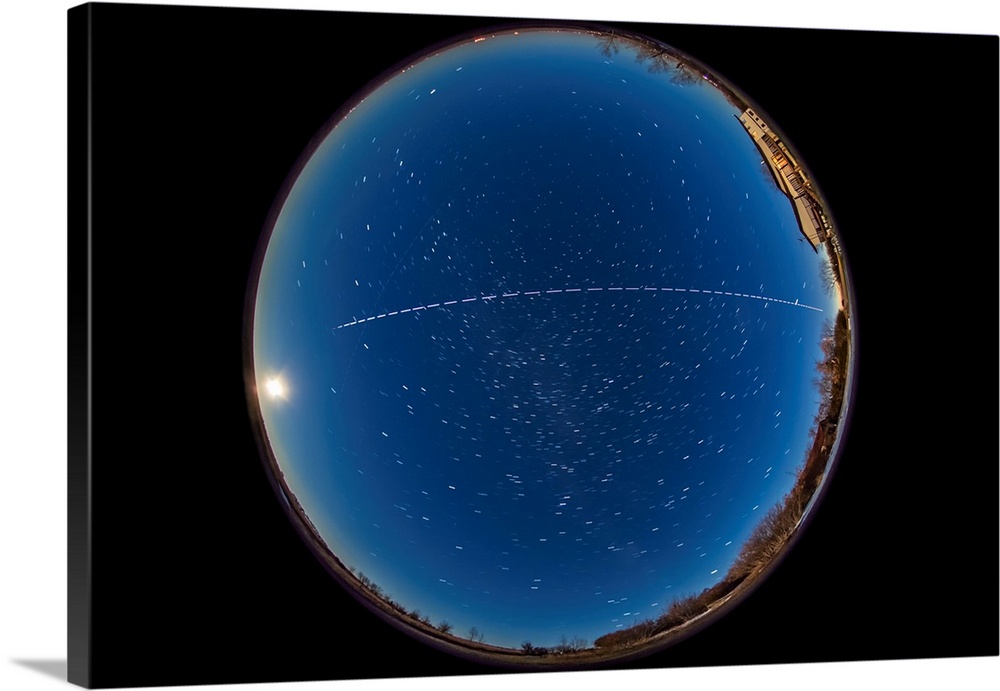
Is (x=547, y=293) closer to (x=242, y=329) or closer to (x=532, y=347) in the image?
(x=532, y=347)

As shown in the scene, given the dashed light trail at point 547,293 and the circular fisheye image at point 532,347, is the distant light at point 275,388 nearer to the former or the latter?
the circular fisheye image at point 532,347

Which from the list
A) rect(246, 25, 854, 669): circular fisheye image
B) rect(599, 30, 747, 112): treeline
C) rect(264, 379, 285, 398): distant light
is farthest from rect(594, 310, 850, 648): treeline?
rect(264, 379, 285, 398): distant light

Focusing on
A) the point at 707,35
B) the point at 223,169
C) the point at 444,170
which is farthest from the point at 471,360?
the point at 707,35

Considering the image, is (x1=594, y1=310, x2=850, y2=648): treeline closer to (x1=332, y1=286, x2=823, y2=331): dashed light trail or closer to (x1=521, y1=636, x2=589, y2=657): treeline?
(x1=521, y1=636, x2=589, y2=657): treeline

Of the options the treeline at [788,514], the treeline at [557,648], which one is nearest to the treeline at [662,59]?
the treeline at [788,514]

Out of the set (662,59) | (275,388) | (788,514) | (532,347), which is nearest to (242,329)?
(275,388)

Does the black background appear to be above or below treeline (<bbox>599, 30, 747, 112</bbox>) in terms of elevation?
below
